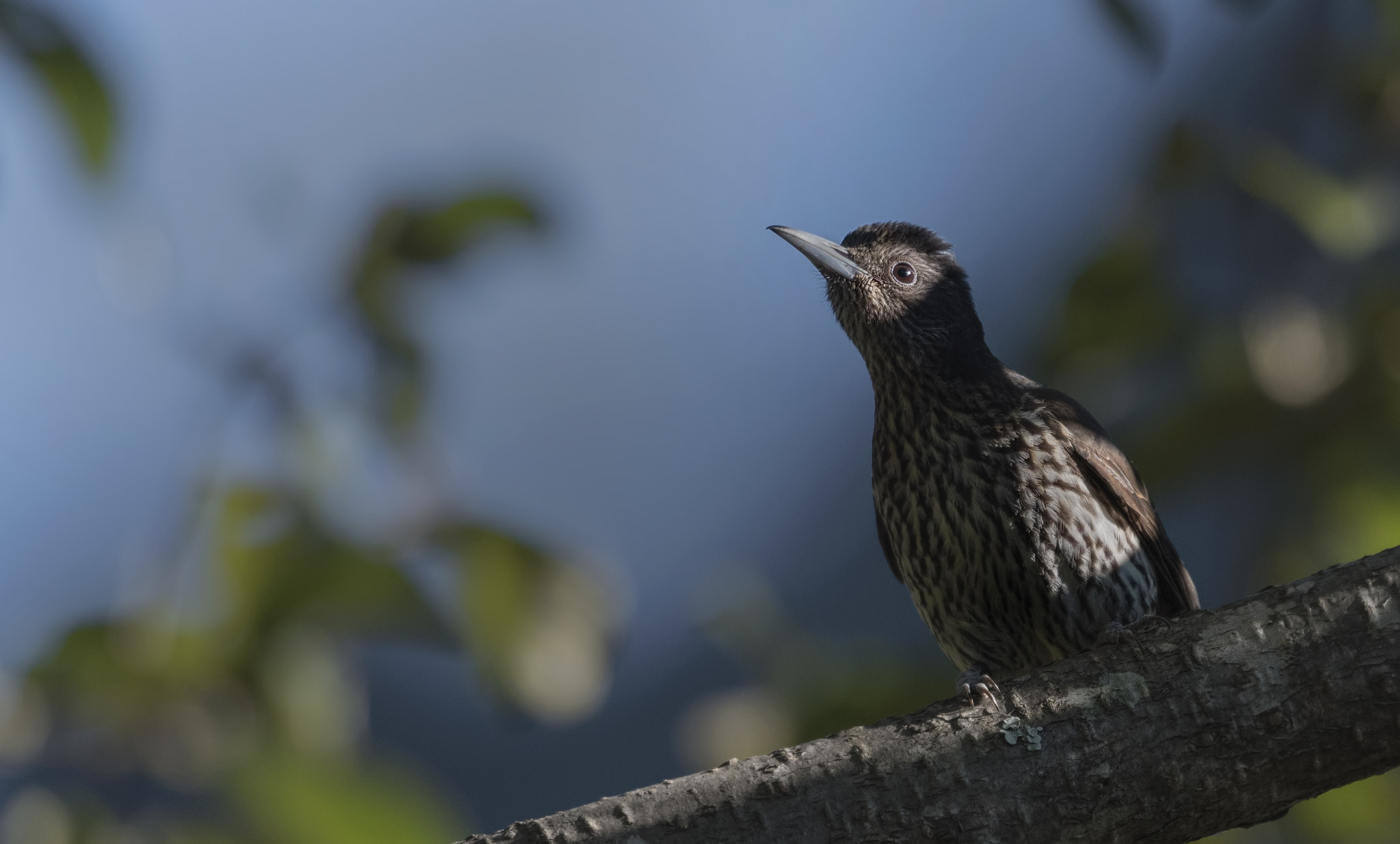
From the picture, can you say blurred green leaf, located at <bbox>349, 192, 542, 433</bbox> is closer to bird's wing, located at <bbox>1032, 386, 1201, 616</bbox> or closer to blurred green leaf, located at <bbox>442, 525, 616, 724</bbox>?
blurred green leaf, located at <bbox>442, 525, 616, 724</bbox>

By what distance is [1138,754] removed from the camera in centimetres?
210

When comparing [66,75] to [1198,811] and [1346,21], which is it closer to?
[1198,811]

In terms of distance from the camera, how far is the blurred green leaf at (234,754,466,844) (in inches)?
71.6

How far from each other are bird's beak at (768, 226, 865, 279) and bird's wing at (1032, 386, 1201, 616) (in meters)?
0.71

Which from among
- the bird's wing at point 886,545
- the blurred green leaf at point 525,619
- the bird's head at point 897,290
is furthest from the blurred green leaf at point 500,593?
the bird's head at point 897,290

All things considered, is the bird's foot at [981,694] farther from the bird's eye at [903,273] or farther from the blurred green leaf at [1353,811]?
the bird's eye at [903,273]

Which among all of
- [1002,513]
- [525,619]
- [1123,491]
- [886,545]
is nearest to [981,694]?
[525,619]

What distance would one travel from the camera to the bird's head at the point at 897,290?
376 centimetres

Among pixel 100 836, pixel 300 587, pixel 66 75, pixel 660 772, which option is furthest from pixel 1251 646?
pixel 660 772

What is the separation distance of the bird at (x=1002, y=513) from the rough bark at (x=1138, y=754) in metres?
0.90

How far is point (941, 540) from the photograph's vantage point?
3.32 m

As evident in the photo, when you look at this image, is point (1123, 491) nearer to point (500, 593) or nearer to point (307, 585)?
point (500, 593)

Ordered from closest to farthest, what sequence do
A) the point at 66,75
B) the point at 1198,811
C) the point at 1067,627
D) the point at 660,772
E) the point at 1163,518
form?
the point at 66,75 → the point at 1198,811 → the point at 1067,627 → the point at 1163,518 → the point at 660,772

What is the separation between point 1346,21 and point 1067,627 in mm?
1588
